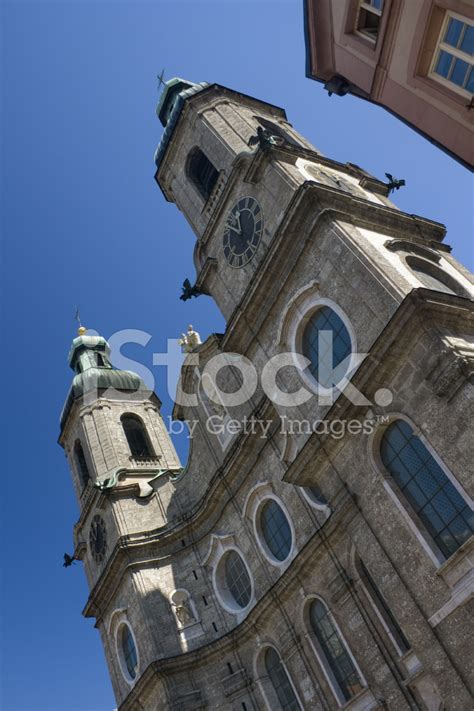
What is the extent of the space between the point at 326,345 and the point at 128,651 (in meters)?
13.5

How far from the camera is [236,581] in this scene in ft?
66.4

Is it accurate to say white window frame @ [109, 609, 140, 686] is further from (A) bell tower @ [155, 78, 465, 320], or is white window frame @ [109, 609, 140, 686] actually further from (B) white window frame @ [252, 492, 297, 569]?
(A) bell tower @ [155, 78, 465, 320]

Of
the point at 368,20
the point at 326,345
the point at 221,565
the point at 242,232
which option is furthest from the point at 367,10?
the point at 221,565

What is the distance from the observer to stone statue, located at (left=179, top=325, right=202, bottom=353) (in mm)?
25041

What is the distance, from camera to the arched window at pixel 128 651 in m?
22.0

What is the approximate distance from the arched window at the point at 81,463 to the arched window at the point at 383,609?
57.6 ft

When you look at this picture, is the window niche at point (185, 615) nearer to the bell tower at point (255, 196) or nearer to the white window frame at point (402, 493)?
Result: the bell tower at point (255, 196)

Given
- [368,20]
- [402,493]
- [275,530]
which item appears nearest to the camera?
[402,493]

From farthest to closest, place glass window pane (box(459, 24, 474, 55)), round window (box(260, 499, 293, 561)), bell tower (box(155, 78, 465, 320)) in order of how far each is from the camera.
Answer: round window (box(260, 499, 293, 561)) < bell tower (box(155, 78, 465, 320)) < glass window pane (box(459, 24, 474, 55))

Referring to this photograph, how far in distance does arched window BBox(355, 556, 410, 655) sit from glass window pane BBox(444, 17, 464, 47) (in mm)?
10626

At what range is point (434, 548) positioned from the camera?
12477 mm

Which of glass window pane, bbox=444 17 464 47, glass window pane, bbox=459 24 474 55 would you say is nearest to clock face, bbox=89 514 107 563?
glass window pane, bbox=444 17 464 47

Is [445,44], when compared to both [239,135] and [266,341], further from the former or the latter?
[239,135]

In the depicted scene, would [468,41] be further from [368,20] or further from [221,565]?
[221,565]
